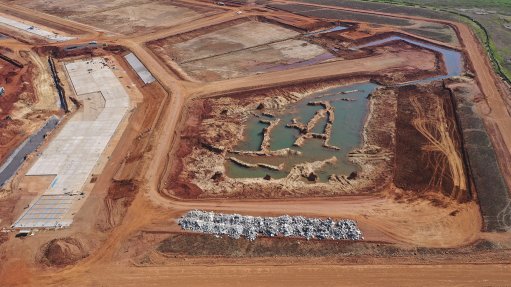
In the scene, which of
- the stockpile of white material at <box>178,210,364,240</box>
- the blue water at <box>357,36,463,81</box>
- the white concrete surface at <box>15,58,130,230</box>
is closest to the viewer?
the stockpile of white material at <box>178,210,364,240</box>

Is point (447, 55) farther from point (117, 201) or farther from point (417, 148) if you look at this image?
point (117, 201)

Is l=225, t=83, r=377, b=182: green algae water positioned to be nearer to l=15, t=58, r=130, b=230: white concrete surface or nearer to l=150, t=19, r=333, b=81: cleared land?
l=150, t=19, r=333, b=81: cleared land

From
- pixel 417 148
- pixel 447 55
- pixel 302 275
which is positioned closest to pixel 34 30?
pixel 417 148

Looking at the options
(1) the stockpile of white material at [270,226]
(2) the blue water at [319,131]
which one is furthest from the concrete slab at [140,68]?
(1) the stockpile of white material at [270,226]

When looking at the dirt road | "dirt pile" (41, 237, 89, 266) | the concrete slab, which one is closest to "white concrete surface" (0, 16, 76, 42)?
the concrete slab

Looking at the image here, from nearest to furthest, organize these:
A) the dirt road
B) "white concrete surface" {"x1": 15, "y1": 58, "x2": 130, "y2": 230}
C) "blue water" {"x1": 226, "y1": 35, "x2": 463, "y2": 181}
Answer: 1. the dirt road
2. "white concrete surface" {"x1": 15, "y1": 58, "x2": 130, "y2": 230}
3. "blue water" {"x1": 226, "y1": 35, "x2": 463, "y2": 181}

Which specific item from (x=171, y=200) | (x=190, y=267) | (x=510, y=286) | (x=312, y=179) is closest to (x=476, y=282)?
(x=510, y=286)
